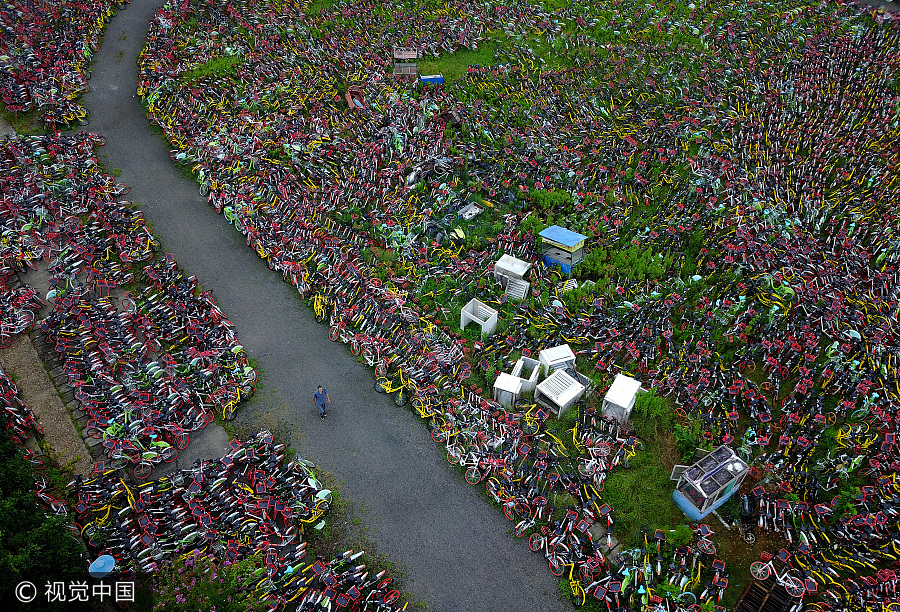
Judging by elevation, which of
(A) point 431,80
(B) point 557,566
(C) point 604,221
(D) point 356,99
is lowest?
(B) point 557,566

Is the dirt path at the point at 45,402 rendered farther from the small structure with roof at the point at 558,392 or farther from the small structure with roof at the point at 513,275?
the small structure with roof at the point at 513,275

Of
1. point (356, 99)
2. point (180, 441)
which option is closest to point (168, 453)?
point (180, 441)

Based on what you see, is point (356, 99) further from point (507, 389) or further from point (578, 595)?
point (578, 595)

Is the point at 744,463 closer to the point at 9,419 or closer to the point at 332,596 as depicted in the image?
the point at 332,596

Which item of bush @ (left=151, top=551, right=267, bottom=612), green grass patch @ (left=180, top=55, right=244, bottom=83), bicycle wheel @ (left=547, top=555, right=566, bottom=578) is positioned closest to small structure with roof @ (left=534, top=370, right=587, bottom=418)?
bicycle wheel @ (left=547, top=555, right=566, bottom=578)

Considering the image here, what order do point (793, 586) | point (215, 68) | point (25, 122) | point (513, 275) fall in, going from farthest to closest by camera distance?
point (215, 68) → point (25, 122) → point (513, 275) → point (793, 586)

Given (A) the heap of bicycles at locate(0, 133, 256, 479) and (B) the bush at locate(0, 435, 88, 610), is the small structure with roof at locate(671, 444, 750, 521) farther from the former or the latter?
(B) the bush at locate(0, 435, 88, 610)

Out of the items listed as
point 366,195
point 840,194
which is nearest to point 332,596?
point 366,195
